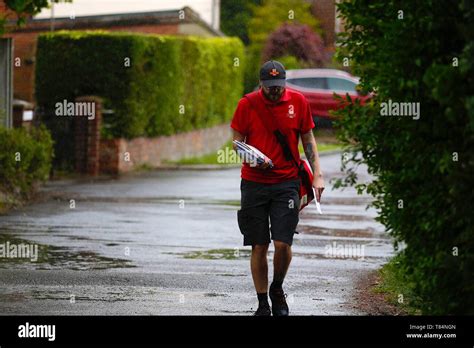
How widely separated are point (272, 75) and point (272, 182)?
→ 2.72 ft

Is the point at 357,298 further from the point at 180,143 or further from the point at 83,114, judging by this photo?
the point at 180,143

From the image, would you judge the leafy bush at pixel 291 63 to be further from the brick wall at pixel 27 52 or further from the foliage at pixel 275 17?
the foliage at pixel 275 17

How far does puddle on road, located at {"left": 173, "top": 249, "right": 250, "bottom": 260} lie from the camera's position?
46.4 feet

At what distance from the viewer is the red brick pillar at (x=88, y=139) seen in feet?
86.4

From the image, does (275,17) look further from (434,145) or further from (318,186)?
(434,145)

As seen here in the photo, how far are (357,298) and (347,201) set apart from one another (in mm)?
10839

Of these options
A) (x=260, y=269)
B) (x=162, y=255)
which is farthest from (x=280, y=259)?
(x=162, y=255)

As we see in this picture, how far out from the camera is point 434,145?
8.12 metres

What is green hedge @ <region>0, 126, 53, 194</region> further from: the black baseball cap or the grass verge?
the black baseball cap

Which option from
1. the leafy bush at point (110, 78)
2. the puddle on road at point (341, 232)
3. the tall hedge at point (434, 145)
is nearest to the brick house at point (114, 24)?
the leafy bush at point (110, 78)

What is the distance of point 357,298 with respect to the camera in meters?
11.2

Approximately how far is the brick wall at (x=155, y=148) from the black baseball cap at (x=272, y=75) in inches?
679
